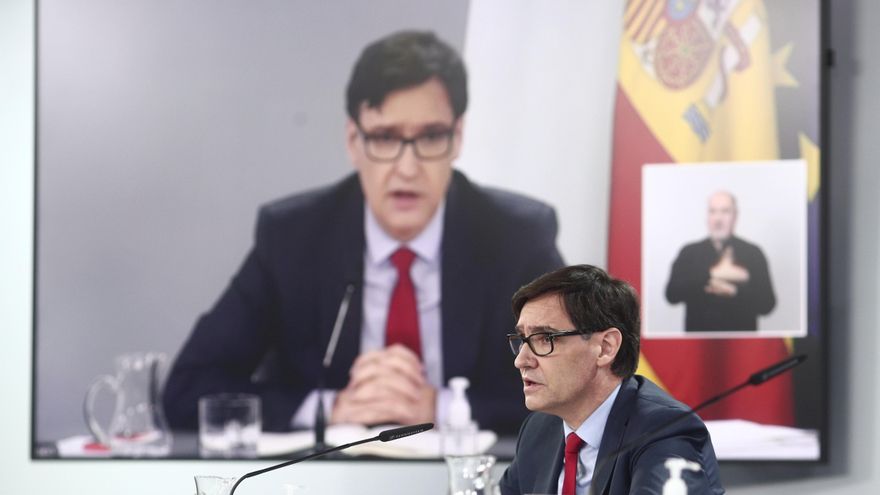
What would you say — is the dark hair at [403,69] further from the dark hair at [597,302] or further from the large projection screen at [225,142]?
the dark hair at [597,302]

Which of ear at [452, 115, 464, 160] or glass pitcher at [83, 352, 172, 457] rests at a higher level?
ear at [452, 115, 464, 160]

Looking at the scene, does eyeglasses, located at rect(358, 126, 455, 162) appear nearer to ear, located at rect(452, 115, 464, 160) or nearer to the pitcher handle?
ear, located at rect(452, 115, 464, 160)

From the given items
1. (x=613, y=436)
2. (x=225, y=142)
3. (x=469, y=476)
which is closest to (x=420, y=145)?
(x=225, y=142)

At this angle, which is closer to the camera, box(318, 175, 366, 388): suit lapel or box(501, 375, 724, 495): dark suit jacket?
box(501, 375, 724, 495): dark suit jacket

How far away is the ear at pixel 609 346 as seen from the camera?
250 centimetres

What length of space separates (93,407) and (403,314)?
1.16m

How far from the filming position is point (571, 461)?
2482 millimetres

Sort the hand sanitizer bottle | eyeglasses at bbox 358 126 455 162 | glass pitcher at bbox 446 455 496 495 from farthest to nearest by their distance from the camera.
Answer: eyeglasses at bbox 358 126 455 162, the hand sanitizer bottle, glass pitcher at bbox 446 455 496 495

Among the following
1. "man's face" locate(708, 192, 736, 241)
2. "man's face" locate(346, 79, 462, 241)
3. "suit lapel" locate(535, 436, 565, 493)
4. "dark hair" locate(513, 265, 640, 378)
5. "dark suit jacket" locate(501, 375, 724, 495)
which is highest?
"man's face" locate(346, 79, 462, 241)

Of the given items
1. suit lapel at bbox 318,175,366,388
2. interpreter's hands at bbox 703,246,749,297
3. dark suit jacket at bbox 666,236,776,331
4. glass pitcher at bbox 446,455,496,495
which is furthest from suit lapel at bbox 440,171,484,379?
glass pitcher at bbox 446,455,496,495

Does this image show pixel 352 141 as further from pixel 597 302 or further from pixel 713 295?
pixel 597 302

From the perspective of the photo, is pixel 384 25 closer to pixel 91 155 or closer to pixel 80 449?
pixel 91 155

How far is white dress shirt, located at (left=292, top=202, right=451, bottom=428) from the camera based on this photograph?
3.88 metres

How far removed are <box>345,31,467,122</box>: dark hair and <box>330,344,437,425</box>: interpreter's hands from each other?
84 centimetres
